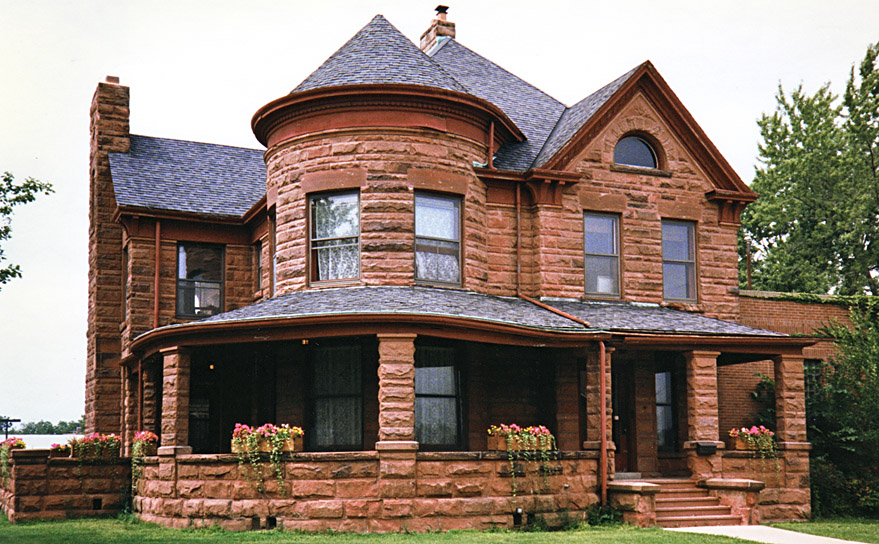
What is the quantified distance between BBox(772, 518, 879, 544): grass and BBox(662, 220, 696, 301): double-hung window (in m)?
5.36

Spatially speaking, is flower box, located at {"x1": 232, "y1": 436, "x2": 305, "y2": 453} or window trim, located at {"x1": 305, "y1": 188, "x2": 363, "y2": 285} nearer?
flower box, located at {"x1": 232, "y1": 436, "x2": 305, "y2": 453}

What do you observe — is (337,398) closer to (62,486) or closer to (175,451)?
(175,451)

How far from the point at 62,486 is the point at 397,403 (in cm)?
766

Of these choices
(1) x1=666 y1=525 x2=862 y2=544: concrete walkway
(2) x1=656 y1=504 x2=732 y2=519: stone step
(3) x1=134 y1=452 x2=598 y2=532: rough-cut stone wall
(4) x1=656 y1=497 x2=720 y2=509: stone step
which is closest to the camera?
(1) x1=666 y1=525 x2=862 y2=544: concrete walkway

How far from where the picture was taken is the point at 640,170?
71.6 ft

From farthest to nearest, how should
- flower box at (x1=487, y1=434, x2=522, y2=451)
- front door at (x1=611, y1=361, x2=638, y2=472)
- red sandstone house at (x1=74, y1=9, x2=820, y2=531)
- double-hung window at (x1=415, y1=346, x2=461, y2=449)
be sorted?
front door at (x1=611, y1=361, x2=638, y2=472) < double-hung window at (x1=415, y1=346, x2=461, y2=449) < flower box at (x1=487, y1=434, x2=522, y2=451) < red sandstone house at (x1=74, y1=9, x2=820, y2=531)

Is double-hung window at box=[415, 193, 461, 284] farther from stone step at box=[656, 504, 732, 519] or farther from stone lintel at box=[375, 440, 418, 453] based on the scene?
stone step at box=[656, 504, 732, 519]

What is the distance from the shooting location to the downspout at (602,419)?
1781 centimetres

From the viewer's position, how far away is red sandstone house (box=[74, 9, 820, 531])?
55.0 feet

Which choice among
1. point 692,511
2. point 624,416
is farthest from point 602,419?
point 624,416

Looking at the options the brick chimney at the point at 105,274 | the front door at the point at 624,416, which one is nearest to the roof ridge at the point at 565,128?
the front door at the point at 624,416

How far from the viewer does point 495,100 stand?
24.0 meters

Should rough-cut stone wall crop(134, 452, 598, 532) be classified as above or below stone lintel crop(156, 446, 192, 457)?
below

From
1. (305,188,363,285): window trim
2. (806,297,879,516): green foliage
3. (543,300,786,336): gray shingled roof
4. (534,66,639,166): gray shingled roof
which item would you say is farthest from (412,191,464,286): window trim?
(806,297,879,516): green foliage
